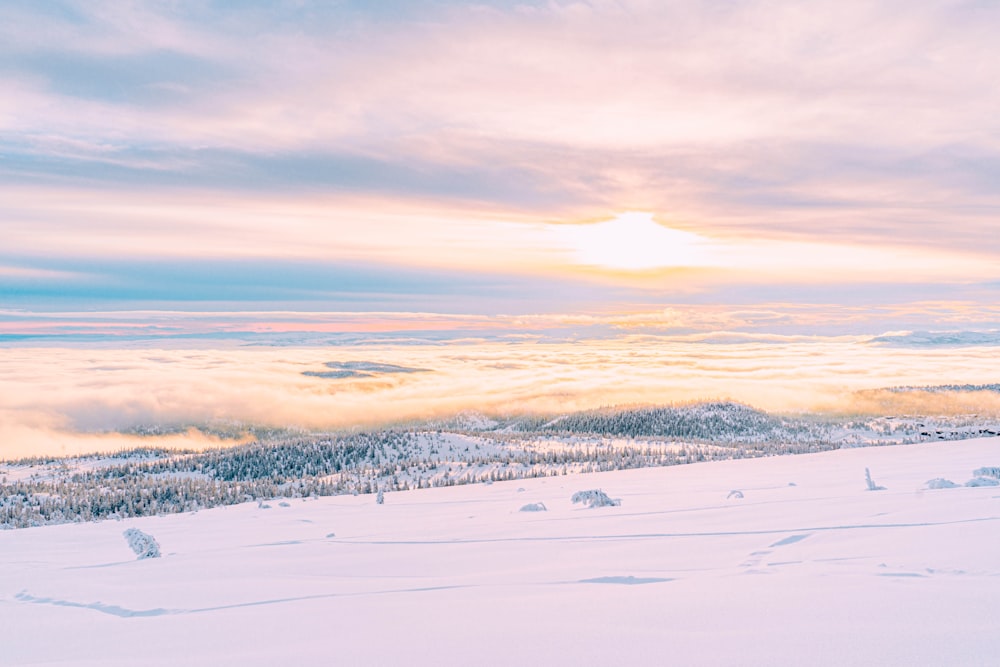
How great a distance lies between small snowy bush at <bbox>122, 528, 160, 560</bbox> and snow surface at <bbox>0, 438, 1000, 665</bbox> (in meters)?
0.32

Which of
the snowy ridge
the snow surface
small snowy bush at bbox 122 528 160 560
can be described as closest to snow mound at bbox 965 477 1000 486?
the snow surface

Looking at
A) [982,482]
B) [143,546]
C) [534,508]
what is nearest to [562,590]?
[143,546]

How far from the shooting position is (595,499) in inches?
510

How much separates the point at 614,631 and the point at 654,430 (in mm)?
188124

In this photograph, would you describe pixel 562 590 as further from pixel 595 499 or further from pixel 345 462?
pixel 345 462

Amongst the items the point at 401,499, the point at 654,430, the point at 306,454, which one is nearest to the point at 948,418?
the point at 654,430

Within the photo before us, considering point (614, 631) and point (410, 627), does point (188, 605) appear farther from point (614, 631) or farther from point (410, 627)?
point (614, 631)

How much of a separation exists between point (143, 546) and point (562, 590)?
7167 millimetres

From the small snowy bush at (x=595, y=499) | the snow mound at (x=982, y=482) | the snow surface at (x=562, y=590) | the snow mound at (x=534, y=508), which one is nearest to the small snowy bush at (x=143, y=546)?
the snow surface at (x=562, y=590)

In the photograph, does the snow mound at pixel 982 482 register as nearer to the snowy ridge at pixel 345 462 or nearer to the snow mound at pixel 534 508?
the snow mound at pixel 534 508

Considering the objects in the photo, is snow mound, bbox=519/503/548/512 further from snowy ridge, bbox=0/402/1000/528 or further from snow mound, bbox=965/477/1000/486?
snowy ridge, bbox=0/402/1000/528

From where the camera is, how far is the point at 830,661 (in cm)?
357

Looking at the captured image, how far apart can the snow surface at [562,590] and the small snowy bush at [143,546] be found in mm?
323

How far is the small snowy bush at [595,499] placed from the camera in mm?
12742
